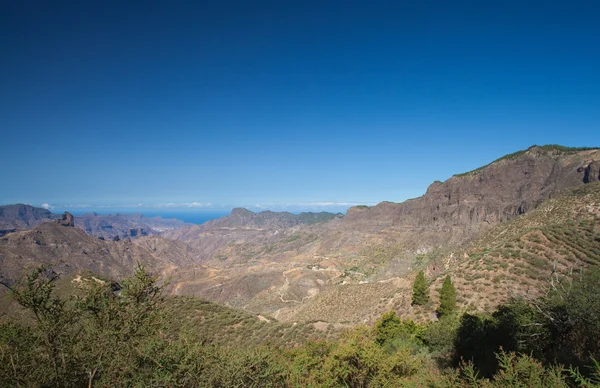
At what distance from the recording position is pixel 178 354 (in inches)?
521

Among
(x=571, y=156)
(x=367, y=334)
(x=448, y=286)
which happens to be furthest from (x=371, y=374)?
(x=571, y=156)

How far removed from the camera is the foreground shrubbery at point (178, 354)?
1213cm

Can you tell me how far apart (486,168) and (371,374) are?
591ft

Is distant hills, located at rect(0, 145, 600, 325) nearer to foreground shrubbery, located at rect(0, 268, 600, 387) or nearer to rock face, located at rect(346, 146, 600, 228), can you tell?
rock face, located at rect(346, 146, 600, 228)

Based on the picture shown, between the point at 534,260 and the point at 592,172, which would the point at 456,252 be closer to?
the point at 534,260

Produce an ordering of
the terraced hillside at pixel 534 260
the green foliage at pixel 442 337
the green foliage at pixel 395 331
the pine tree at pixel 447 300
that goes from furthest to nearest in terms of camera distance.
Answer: the pine tree at pixel 447 300
the terraced hillside at pixel 534 260
the green foliage at pixel 395 331
the green foliage at pixel 442 337

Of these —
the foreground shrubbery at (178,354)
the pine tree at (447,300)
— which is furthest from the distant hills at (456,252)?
the foreground shrubbery at (178,354)

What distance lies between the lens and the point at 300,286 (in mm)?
120438

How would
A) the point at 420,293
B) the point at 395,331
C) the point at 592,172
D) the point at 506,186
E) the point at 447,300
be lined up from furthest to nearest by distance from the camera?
the point at 506,186 → the point at 592,172 → the point at 420,293 → the point at 447,300 → the point at 395,331

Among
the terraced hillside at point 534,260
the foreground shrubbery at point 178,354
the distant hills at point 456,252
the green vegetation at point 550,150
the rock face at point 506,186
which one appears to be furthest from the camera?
the green vegetation at point 550,150

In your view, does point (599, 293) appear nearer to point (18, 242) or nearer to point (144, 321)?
point (144, 321)

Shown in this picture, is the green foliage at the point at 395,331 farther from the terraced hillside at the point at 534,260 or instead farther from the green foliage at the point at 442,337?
the terraced hillside at the point at 534,260

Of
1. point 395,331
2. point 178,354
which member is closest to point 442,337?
point 395,331

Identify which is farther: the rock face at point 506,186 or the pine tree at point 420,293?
the rock face at point 506,186
